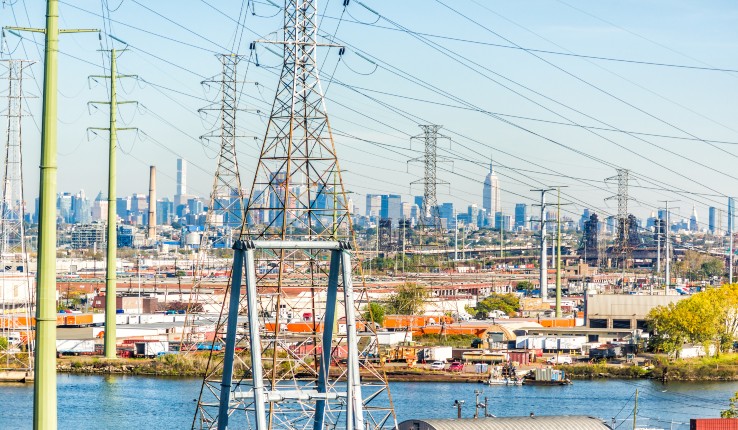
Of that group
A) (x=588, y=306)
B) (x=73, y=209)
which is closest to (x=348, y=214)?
(x=588, y=306)

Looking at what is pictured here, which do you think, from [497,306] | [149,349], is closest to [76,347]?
[149,349]

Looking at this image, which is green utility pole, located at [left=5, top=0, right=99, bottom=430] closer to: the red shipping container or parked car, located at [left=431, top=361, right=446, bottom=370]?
the red shipping container

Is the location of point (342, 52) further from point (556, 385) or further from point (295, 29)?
point (556, 385)

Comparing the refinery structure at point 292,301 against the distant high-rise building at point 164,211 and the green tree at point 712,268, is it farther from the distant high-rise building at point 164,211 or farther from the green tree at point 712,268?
the distant high-rise building at point 164,211

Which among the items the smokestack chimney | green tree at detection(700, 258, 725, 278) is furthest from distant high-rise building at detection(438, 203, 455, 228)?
green tree at detection(700, 258, 725, 278)

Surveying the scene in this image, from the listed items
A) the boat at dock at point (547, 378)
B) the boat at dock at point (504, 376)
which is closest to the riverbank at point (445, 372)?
the boat at dock at point (504, 376)

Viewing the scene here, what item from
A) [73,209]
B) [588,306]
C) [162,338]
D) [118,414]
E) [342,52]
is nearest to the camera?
[342,52]
